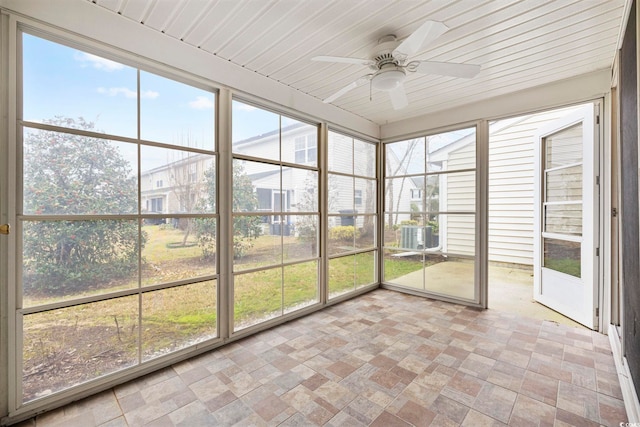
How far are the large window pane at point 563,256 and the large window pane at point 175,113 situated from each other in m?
4.27

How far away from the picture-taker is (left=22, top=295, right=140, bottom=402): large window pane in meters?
1.83

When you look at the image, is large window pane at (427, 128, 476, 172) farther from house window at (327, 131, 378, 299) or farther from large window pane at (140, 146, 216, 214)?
large window pane at (140, 146, 216, 214)

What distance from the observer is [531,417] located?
176 centimetres

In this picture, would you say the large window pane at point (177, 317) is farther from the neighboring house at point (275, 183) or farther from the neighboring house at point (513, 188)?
the neighboring house at point (513, 188)

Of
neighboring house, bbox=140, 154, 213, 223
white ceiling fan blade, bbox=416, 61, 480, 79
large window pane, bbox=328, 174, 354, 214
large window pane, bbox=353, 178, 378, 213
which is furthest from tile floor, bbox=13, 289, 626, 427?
white ceiling fan blade, bbox=416, 61, 480, 79

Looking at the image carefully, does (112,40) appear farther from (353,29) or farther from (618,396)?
(618,396)

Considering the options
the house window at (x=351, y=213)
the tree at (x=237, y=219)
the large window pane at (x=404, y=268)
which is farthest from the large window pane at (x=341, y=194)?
the tree at (x=237, y=219)

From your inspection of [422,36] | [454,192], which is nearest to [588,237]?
[454,192]

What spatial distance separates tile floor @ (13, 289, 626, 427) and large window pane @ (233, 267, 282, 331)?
19 centimetres

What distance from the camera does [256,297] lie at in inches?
120

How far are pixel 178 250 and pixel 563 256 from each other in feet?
14.7

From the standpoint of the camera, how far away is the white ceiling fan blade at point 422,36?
158 centimetres

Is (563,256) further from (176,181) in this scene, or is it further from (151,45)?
(151,45)

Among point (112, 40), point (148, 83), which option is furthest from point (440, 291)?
point (112, 40)
